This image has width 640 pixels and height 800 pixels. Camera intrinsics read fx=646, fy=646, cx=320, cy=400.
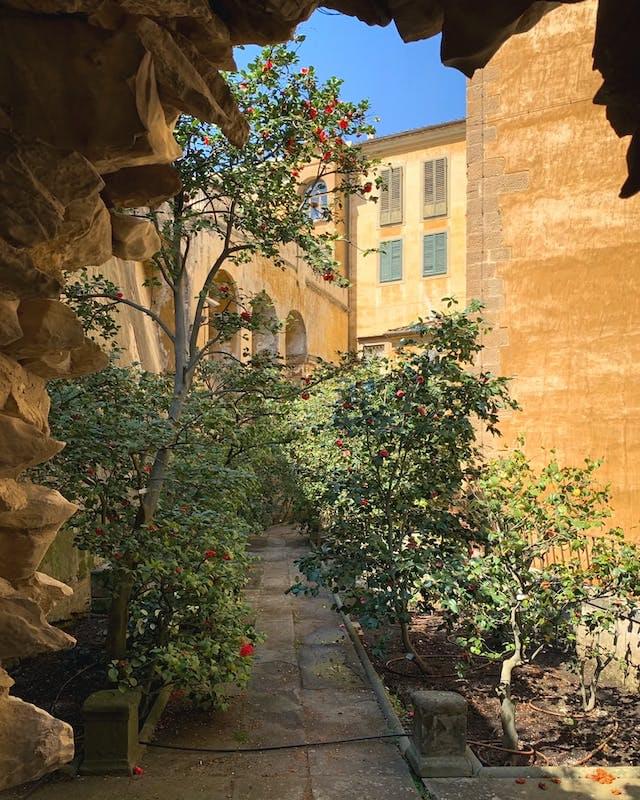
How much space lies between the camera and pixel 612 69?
144 centimetres

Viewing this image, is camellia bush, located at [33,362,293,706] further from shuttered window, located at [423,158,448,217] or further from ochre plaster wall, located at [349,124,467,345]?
shuttered window, located at [423,158,448,217]

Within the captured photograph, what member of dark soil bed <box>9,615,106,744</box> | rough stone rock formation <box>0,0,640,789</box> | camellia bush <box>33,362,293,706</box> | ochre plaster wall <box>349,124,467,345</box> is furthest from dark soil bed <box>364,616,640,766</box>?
ochre plaster wall <box>349,124,467,345</box>

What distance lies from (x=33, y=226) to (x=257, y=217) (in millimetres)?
4057

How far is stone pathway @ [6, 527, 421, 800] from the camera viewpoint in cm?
378

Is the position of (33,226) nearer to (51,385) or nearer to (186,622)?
(51,385)

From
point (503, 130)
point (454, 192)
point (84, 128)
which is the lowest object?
point (84, 128)

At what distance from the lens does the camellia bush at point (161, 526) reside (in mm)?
4176

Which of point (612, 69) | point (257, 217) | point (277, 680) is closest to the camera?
point (612, 69)

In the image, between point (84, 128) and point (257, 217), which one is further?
point (257, 217)

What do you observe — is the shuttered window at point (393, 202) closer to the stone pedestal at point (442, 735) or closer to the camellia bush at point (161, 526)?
the camellia bush at point (161, 526)

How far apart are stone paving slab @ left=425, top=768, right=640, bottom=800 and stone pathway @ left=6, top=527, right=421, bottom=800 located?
0.21 m

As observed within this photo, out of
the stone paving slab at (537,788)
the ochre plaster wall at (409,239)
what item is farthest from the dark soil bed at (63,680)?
the ochre plaster wall at (409,239)

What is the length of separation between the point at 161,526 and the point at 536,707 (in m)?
3.55

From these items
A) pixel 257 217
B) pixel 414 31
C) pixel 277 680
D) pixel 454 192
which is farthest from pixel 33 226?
pixel 454 192
